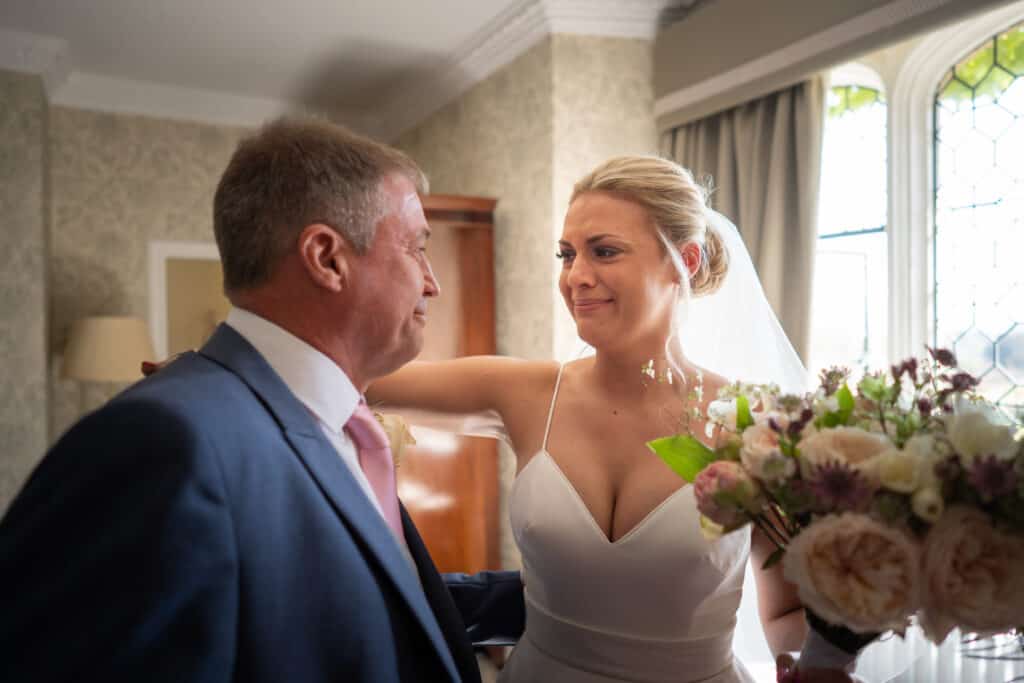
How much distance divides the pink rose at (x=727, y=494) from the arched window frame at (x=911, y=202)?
2.33 meters

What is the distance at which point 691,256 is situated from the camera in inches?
72.2

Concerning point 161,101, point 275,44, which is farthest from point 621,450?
point 161,101

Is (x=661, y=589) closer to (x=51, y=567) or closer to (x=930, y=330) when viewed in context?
(x=51, y=567)

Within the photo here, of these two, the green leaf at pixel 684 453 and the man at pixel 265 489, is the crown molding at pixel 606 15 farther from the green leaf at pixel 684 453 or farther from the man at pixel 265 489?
the green leaf at pixel 684 453

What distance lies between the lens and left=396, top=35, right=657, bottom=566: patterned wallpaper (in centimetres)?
353

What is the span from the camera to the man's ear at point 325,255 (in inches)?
41.8

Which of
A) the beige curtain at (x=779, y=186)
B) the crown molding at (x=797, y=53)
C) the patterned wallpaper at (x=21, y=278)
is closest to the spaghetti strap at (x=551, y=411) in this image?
the beige curtain at (x=779, y=186)

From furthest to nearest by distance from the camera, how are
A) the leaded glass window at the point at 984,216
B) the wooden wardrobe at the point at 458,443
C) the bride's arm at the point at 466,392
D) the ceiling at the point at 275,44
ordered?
the wooden wardrobe at the point at 458,443, the ceiling at the point at 275,44, the leaded glass window at the point at 984,216, the bride's arm at the point at 466,392

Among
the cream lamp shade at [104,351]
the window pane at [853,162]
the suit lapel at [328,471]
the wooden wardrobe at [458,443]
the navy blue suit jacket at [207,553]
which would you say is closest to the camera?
the navy blue suit jacket at [207,553]

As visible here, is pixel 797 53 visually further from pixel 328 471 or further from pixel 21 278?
pixel 21 278

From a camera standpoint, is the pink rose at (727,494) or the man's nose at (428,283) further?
the man's nose at (428,283)

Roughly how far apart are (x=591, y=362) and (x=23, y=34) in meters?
3.68

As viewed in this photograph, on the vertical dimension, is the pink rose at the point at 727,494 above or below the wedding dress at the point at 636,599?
above

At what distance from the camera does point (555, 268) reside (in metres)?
3.56
